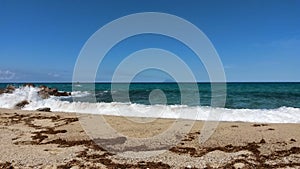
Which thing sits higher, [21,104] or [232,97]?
[232,97]

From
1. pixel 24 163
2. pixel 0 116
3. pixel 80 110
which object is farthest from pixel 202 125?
pixel 80 110

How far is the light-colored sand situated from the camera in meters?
7.80

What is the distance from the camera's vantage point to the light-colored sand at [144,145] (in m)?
7.80

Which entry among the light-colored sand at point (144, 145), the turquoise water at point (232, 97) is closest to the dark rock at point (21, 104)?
the turquoise water at point (232, 97)

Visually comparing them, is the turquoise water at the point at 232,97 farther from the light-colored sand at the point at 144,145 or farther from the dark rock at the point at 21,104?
the light-colored sand at the point at 144,145

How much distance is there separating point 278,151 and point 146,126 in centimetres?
592

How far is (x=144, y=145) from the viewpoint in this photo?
972 cm

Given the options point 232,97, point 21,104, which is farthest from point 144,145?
point 232,97

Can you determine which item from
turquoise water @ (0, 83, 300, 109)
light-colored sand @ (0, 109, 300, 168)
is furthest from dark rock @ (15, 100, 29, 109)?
light-colored sand @ (0, 109, 300, 168)

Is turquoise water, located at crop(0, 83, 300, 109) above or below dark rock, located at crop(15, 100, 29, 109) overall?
above

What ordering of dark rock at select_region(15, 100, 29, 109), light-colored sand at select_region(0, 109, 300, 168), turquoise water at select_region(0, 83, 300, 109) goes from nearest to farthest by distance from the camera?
light-colored sand at select_region(0, 109, 300, 168) → dark rock at select_region(15, 100, 29, 109) → turquoise water at select_region(0, 83, 300, 109)

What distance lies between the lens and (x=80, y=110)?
2436 cm

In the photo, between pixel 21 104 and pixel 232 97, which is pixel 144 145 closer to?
pixel 21 104

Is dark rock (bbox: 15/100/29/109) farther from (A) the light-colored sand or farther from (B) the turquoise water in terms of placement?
(A) the light-colored sand
